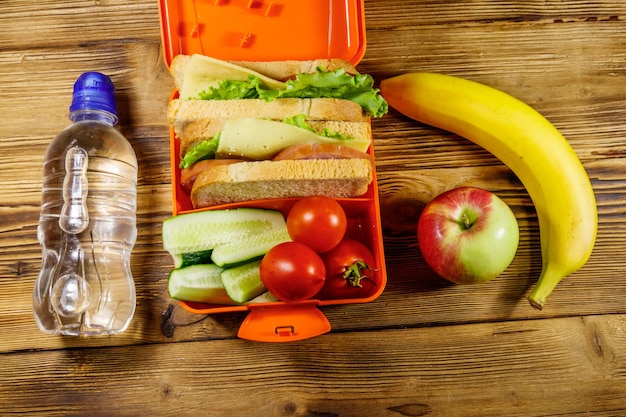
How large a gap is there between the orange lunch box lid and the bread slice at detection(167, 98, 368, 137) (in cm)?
16

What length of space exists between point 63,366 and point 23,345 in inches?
3.7

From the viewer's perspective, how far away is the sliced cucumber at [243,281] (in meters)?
1.06

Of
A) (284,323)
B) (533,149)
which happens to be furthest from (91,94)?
(533,149)

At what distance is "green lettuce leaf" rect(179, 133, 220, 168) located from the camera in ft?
3.55

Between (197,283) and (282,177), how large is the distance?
0.25 metres

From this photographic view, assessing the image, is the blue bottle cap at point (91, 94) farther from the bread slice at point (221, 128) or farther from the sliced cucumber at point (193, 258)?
→ the sliced cucumber at point (193, 258)

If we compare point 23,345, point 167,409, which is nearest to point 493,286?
point 167,409

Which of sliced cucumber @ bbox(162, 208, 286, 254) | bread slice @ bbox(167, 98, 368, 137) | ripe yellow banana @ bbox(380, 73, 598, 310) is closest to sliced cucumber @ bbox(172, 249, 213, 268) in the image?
sliced cucumber @ bbox(162, 208, 286, 254)

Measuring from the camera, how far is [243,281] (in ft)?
3.50

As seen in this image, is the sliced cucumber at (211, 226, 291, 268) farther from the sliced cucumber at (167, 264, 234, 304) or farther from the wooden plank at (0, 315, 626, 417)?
the wooden plank at (0, 315, 626, 417)

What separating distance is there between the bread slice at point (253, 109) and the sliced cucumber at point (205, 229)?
0.59ft

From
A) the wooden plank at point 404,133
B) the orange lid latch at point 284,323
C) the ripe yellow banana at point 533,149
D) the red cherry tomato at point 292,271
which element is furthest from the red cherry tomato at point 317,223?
the ripe yellow banana at point 533,149

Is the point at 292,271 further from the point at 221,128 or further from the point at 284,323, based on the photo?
the point at 221,128

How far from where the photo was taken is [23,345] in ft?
3.96
